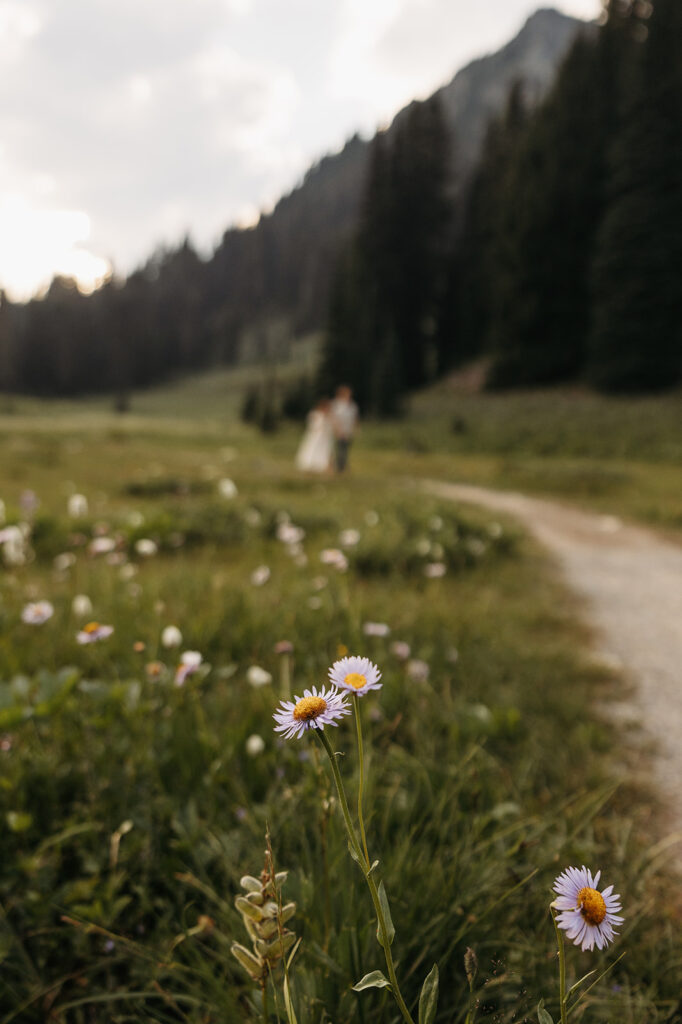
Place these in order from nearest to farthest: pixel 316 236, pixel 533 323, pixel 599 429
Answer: pixel 599 429
pixel 533 323
pixel 316 236

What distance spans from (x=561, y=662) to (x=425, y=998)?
2971 mm

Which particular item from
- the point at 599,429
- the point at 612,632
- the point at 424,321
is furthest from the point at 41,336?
the point at 612,632

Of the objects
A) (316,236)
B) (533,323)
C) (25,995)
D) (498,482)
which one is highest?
(316,236)

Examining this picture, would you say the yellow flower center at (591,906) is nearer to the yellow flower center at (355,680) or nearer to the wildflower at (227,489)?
the yellow flower center at (355,680)

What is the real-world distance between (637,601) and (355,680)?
15.9ft

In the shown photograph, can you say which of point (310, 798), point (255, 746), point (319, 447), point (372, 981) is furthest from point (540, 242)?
point (372, 981)

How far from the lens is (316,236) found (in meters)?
101

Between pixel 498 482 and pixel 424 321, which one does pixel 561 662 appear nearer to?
pixel 498 482

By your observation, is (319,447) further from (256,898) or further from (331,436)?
(256,898)

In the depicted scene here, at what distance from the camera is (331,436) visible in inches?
600

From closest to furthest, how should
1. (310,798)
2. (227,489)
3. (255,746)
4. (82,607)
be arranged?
(310,798), (255,746), (82,607), (227,489)

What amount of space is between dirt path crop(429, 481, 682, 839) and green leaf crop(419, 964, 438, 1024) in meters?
1.75

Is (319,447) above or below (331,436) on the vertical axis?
below

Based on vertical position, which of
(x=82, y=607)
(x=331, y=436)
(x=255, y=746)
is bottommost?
(x=331, y=436)
